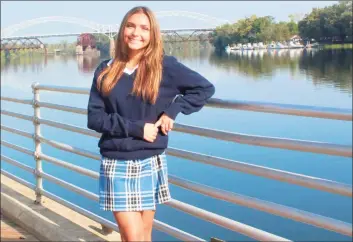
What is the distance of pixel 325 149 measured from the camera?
2.05 metres

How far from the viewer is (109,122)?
229 centimetres

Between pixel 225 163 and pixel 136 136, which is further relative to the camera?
pixel 225 163

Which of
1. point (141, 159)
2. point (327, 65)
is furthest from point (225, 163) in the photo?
point (327, 65)

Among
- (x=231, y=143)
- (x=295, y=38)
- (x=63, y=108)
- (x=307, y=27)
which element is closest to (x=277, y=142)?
(x=63, y=108)

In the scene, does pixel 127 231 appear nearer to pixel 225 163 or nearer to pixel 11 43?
pixel 225 163

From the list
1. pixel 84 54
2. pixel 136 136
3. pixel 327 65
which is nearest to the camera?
pixel 136 136

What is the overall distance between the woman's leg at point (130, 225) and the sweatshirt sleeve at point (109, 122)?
315 mm

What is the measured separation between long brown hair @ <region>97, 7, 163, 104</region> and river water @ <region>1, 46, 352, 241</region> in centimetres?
177

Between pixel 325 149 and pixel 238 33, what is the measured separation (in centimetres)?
1004

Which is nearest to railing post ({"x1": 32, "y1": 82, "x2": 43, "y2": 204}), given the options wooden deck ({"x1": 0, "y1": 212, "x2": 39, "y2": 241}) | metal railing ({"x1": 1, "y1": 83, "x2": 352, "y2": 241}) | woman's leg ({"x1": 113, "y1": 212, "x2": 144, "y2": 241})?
wooden deck ({"x1": 0, "y1": 212, "x2": 39, "y2": 241})

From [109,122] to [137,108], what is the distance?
0.12 m

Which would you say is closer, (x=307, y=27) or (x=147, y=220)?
(x=147, y=220)

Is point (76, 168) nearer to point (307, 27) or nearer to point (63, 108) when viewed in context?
point (63, 108)

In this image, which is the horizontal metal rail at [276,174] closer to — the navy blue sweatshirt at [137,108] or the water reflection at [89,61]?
the navy blue sweatshirt at [137,108]
